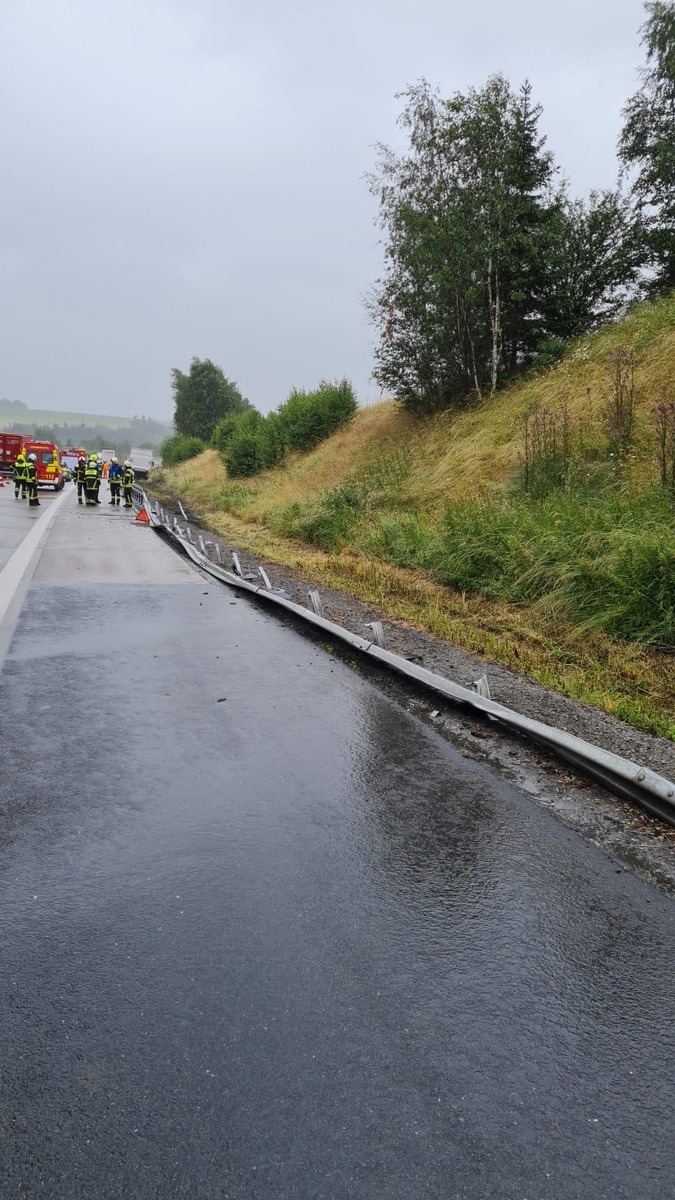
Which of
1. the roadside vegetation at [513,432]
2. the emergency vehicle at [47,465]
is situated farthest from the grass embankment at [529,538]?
the emergency vehicle at [47,465]

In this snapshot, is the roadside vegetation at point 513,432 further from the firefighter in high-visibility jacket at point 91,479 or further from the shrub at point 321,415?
the firefighter in high-visibility jacket at point 91,479

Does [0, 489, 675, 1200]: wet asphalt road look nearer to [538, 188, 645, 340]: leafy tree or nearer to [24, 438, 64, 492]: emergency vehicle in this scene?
[538, 188, 645, 340]: leafy tree

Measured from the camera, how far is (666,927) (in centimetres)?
276

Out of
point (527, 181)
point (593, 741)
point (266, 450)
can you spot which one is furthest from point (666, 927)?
point (266, 450)

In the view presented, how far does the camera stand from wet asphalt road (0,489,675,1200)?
1.76m

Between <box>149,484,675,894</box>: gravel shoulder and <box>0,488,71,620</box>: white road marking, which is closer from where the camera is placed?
<box>149,484,675,894</box>: gravel shoulder

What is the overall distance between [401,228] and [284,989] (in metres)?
22.2

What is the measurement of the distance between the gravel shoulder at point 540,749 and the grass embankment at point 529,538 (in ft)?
1.09

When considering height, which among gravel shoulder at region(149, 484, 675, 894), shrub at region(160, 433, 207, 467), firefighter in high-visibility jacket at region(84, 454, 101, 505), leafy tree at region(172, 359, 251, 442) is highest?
leafy tree at region(172, 359, 251, 442)

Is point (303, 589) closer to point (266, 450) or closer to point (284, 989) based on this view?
point (284, 989)

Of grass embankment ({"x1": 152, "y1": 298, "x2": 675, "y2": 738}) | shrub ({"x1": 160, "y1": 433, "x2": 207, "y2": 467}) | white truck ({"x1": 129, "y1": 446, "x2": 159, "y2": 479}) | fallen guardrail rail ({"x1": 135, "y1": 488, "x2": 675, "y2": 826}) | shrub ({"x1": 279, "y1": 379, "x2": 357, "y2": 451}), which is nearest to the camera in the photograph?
fallen guardrail rail ({"x1": 135, "y1": 488, "x2": 675, "y2": 826})

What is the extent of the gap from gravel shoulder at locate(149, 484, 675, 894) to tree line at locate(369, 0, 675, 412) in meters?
13.8

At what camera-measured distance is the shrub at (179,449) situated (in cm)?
5825

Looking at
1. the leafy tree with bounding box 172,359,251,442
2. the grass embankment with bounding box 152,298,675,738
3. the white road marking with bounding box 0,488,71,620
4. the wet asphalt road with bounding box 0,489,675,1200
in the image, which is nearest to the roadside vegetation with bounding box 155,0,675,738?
the grass embankment with bounding box 152,298,675,738
